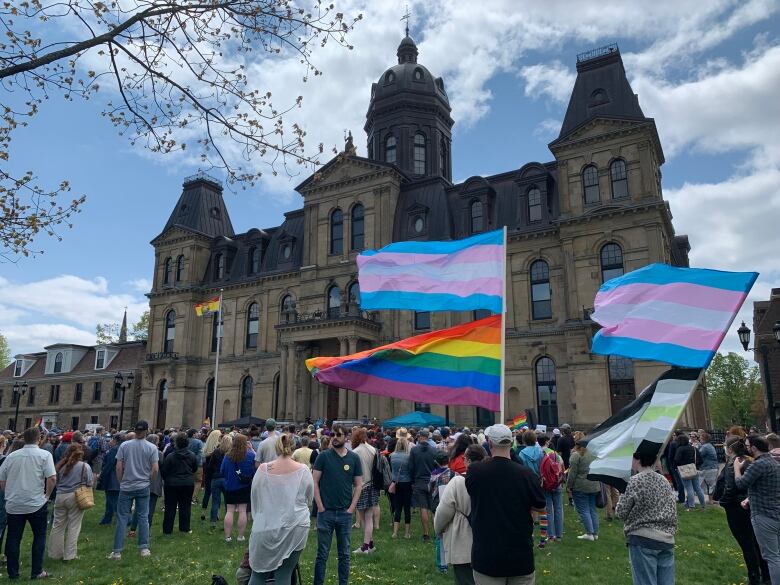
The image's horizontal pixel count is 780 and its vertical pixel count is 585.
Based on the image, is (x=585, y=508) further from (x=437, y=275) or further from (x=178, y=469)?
(x=178, y=469)

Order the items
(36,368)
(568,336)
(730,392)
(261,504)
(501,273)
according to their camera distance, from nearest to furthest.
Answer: (261,504)
(501,273)
(568,336)
(36,368)
(730,392)

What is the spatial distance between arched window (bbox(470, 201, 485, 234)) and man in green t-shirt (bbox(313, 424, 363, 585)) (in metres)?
28.0

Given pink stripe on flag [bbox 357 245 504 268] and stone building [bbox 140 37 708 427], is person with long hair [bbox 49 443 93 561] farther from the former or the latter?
stone building [bbox 140 37 708 427]

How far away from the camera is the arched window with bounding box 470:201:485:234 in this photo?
114 feet

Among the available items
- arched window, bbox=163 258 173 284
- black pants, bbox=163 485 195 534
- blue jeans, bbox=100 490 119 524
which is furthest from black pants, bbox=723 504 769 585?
arched window, bbox=163 258 173 284

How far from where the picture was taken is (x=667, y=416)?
6.61m

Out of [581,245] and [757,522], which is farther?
[581,245]

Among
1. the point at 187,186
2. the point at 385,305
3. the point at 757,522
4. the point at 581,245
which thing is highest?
the point at 187,186

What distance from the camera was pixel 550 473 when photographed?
10.7 meters

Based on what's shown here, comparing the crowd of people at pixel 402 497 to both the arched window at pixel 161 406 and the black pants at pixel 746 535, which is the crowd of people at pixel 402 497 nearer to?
the black pants at pixel 746 535

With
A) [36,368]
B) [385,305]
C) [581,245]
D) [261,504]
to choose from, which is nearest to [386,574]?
[261,504]

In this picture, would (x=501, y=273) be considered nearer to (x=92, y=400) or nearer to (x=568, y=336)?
(x=568, y=336)

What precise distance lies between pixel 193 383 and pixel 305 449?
33.5 meters

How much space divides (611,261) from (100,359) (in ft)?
149
